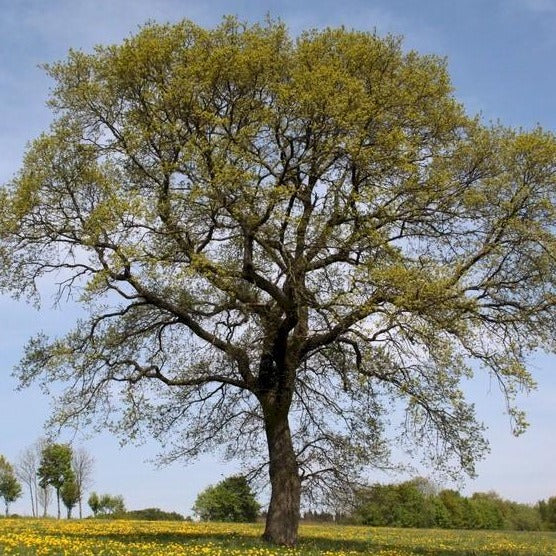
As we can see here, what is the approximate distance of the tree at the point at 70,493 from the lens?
7050 centimetres

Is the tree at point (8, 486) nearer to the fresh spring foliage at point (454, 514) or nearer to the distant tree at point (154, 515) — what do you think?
the distant tree at point (154, 515)

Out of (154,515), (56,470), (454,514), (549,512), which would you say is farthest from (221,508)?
(549,512)

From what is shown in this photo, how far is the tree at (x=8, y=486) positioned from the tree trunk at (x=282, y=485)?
5948 centimetres

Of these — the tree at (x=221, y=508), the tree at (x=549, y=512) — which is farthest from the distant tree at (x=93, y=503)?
the tree at (x=549, y=512)

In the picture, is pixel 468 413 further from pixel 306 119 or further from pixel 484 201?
pixel 306 119

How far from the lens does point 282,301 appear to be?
68.9ft

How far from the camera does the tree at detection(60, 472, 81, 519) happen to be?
70500mm

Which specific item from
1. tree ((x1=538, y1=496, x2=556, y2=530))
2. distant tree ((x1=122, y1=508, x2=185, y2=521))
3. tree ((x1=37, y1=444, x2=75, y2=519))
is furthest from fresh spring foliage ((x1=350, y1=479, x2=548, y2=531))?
tree ((x1=37, y1=444, x2=75, y2=519))

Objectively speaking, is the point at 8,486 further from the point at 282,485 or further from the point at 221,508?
the point at 282,485

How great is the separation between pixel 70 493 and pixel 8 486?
22.2 feet

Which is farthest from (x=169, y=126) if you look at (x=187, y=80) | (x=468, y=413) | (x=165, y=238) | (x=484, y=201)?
(x=468, y=413)

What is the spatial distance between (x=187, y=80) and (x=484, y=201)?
9.47 m

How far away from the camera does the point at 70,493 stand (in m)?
71.6

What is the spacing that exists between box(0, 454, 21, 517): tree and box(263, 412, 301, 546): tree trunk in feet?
195
